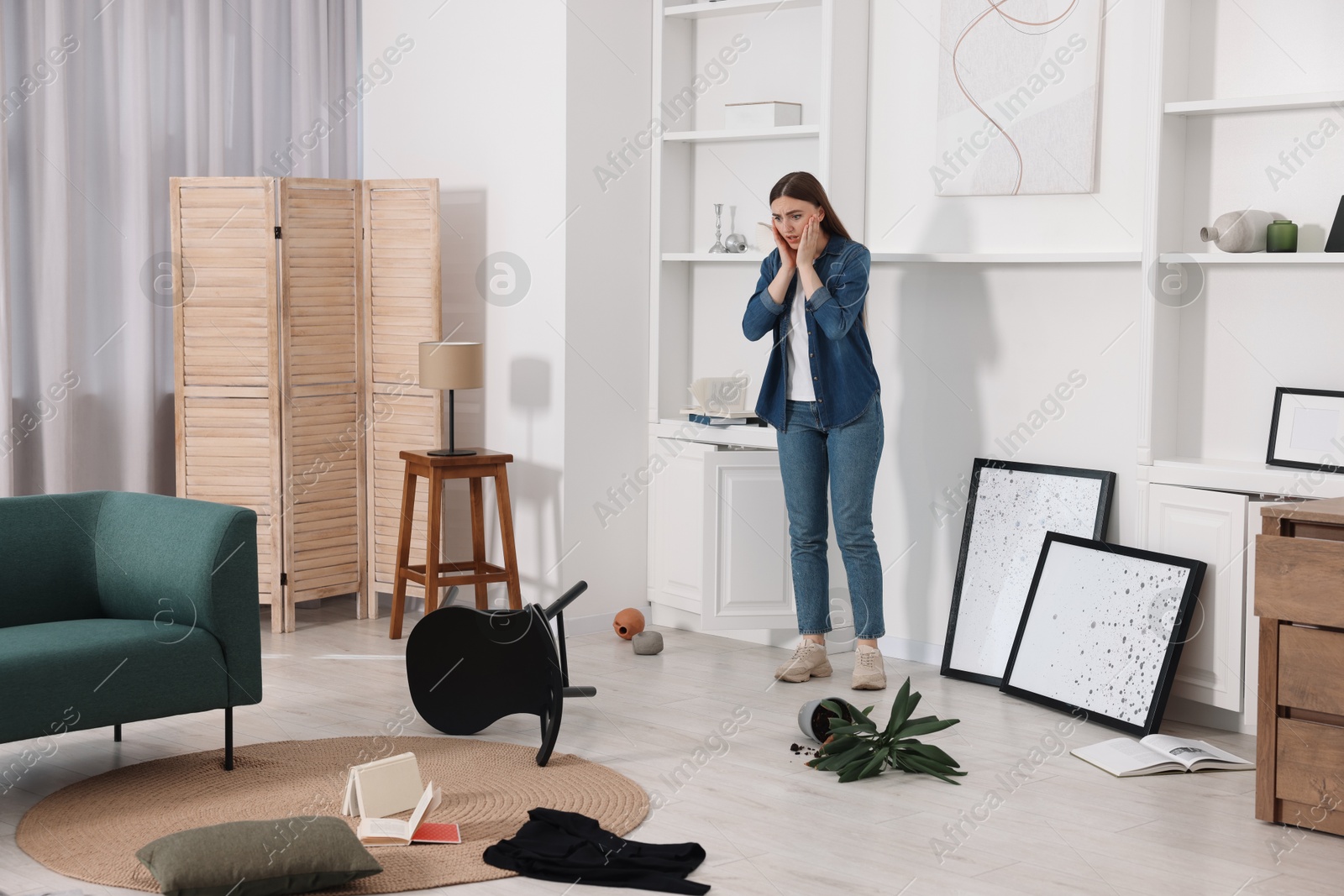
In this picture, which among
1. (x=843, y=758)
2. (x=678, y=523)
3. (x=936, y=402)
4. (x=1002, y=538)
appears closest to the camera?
(x=843, y=758)

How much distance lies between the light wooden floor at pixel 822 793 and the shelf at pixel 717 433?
804 mm

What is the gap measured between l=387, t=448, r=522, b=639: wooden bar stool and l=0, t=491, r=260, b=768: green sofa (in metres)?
1.37

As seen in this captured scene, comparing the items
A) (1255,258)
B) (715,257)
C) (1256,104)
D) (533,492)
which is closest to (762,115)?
(715,257)

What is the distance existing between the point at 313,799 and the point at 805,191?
2.32m

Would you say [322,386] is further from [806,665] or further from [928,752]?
[928,752]

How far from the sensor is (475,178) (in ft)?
17.6

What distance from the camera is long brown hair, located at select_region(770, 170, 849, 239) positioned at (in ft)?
13.9

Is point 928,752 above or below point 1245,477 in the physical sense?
below

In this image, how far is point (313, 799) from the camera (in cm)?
327

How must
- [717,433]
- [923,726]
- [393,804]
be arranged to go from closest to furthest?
[393,804]
[923,726]
[717,433]

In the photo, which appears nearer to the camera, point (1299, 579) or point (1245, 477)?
point (1299, 579)

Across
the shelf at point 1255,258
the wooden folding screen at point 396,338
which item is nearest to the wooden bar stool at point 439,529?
the wooden folding screen at point 396,338

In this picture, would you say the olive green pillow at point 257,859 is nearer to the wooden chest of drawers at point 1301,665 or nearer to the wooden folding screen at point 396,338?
the wooden chest of drawers at point 1301,665

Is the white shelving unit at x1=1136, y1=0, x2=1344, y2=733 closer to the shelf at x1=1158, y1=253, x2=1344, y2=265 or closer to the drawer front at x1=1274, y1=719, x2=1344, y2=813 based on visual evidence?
the shelf at x1=1158, y1=253, x2=1344, y2=265
